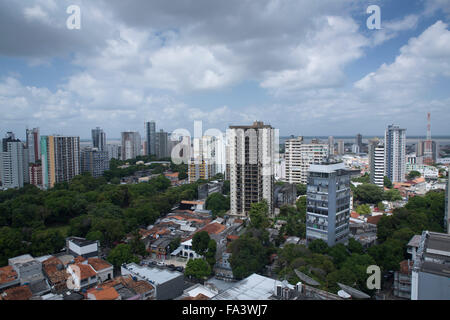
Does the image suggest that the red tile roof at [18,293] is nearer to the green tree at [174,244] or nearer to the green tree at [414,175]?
the green tree at [174,244]

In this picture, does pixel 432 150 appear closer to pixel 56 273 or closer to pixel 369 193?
pixel 369 193

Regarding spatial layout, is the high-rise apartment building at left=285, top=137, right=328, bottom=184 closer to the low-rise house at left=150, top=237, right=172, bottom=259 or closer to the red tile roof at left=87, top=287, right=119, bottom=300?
the low-rise house at left=150, top=237, right=172, bottom=259

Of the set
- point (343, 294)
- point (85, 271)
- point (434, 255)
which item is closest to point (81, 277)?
point (85, 271)

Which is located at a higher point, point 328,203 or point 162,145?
point 162,145

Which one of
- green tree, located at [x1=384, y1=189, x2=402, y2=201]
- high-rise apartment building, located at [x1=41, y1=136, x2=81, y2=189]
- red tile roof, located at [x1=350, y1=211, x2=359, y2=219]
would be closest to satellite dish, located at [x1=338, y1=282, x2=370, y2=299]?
red tile roof, located at [x1=350, y1=211, x2=359, y2=219]

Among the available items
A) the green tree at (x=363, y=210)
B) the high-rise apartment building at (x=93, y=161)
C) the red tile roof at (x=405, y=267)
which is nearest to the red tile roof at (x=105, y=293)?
the red tile roof at (x=405, y=267)

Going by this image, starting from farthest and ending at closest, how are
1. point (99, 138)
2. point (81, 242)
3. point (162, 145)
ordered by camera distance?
point (162, 145) < point (99, 138) < point (81, 242)
